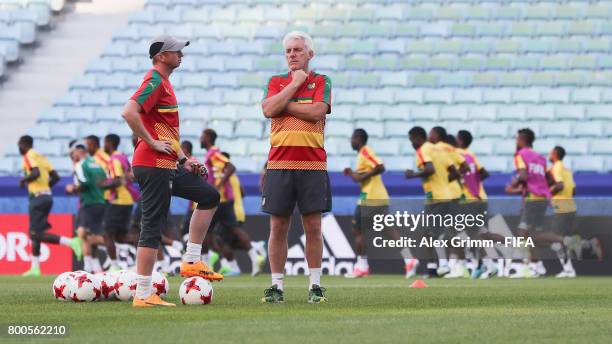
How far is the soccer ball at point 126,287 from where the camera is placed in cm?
1073

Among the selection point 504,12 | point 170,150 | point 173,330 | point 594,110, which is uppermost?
point 504,12

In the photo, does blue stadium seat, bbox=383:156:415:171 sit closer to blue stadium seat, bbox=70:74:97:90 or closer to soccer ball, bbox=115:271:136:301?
blue stadium seat, bbox=70:74:97:90

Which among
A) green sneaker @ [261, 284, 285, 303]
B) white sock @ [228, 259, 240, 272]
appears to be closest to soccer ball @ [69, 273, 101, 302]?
green sneaker @ [261, 284, 285, 303]

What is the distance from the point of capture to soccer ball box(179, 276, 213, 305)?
10094mm

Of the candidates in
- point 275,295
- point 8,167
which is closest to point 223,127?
point 8,167

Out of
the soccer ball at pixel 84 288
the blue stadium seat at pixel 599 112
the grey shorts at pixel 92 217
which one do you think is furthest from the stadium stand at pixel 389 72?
the soccer ball at pixel 84 288

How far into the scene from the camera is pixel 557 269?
20.2 metres

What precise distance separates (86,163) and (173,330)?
13.0 metres

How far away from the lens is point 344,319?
8344 millimetres

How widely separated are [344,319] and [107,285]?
3.09m

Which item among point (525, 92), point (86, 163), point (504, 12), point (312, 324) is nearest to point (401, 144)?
point (525, 92)

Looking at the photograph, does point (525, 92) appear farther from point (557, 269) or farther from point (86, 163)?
point (86, 163)

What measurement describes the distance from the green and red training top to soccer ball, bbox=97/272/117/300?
155 cm

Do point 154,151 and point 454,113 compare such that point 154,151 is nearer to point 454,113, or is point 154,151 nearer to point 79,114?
point 454,113
